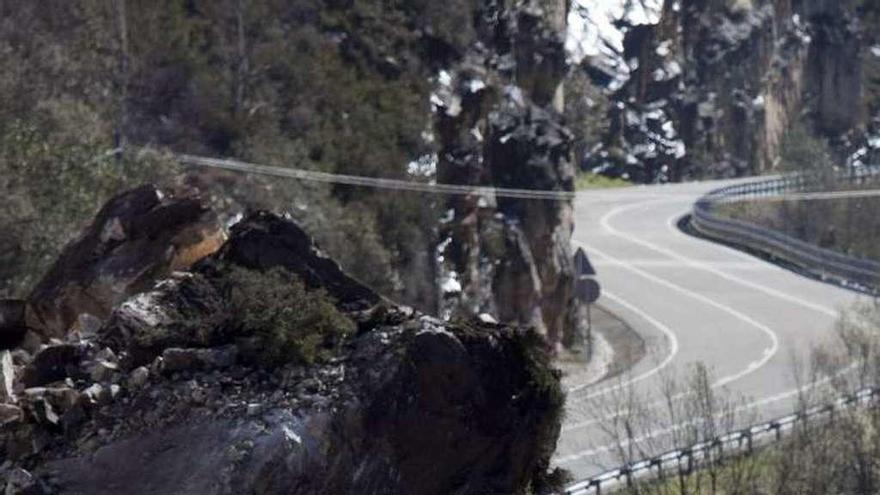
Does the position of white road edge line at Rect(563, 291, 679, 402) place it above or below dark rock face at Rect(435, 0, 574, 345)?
below

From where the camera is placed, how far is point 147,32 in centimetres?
3638

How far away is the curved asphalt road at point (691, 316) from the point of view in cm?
3192

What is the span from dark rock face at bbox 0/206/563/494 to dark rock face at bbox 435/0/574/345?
25797 mm

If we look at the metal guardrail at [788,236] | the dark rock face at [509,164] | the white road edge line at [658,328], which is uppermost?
the dark rock face at [509,164]

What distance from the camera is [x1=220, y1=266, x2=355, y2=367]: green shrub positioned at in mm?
12695

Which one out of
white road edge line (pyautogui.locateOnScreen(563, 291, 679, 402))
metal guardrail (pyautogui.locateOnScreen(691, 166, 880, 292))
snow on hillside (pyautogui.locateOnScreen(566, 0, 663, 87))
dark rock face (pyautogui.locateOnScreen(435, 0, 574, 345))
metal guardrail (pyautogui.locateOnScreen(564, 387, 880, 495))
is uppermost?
snow on hillside (pyautogui.locateOnScreen(566, 0, 663, 87))

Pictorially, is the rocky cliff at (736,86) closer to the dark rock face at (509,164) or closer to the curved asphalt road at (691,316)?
the curved asphalt road at (691,316)

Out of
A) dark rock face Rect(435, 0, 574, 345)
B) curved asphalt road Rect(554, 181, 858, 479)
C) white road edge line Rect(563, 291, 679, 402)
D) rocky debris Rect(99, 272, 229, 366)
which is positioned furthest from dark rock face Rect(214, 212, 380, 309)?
dark rock face Rect(435, 0, 574, 345)

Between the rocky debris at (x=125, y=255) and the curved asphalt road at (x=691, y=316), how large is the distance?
31.7 feet

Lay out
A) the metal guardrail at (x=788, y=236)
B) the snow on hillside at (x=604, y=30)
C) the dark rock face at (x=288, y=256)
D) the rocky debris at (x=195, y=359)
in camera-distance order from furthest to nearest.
Result: the snow on hillside at (x=604, y=30), the metal guardrail at (x=788, y=236), the dark rock face at (x=288, y=256), the rocky debris at (x=195, y=359)

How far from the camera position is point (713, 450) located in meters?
24.7

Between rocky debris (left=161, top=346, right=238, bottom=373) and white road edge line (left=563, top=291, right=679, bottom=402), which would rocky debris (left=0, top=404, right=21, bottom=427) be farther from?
white road edge line (left=563, top=291, right=679, bottom=402)

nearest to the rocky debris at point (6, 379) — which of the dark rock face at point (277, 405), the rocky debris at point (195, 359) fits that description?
the dark rock face at point (277, 405)

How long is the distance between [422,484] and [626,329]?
34250mm
